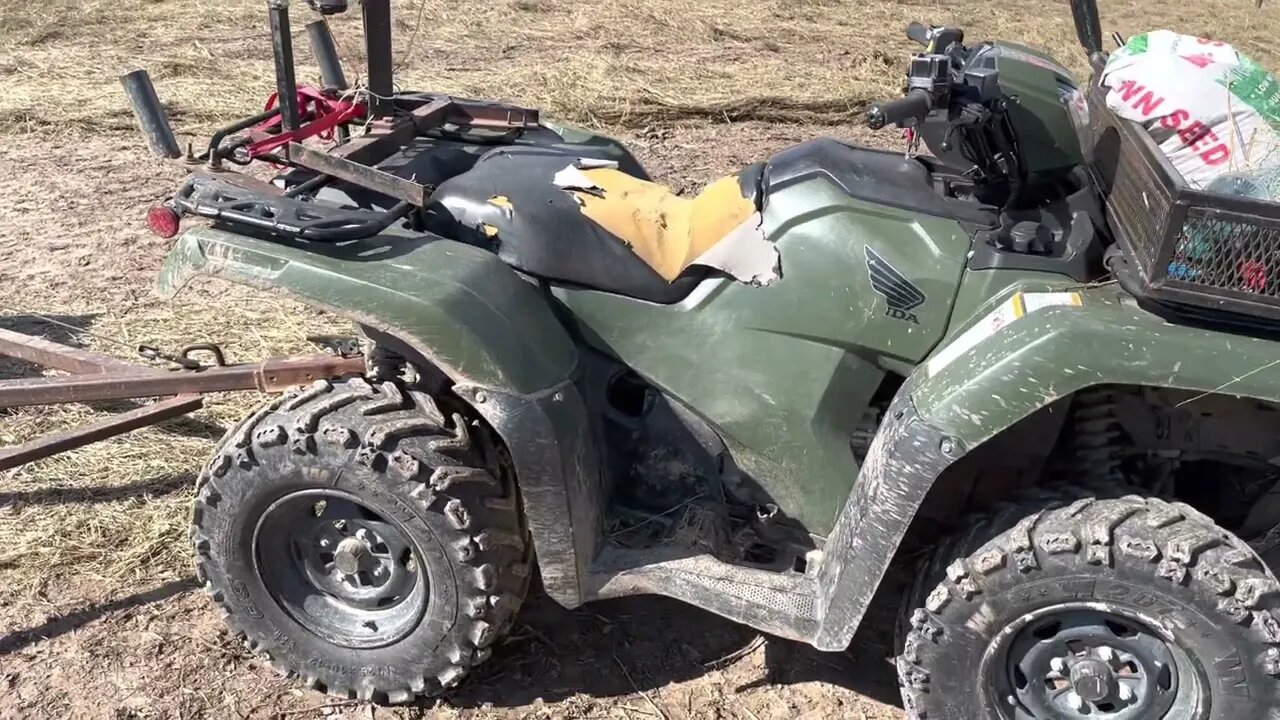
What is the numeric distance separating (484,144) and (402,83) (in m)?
5.45

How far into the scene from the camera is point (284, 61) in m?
2.89

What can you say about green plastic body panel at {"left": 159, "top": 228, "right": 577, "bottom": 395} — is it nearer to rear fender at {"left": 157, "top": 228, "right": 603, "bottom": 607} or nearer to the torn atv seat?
rear fender at {"left": 157, "top": 228, "right": 603, "bottom": 607}

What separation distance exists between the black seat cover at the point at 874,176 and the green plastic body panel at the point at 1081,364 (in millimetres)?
449

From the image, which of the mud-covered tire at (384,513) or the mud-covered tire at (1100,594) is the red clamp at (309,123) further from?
the mud-covered tire at (1100,594)

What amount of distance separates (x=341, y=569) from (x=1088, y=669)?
1.94 meters

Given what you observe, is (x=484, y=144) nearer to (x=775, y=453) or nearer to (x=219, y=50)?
(x=775, y=453)

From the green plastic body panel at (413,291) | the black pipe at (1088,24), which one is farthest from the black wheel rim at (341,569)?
the black pipe at (1088,24)

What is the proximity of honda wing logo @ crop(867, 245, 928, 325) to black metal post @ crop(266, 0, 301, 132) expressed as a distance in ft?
5.15

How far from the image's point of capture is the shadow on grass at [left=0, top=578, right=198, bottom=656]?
138 inches

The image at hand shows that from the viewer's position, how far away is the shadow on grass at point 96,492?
4.18 meters

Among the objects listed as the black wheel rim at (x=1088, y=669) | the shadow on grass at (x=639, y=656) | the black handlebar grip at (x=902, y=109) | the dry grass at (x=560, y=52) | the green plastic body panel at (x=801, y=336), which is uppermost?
the black handlebar grip at (x=902, y=109)

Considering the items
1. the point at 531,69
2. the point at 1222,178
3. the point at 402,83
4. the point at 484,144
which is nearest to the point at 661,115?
the point at 531,69

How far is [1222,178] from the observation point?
255cm

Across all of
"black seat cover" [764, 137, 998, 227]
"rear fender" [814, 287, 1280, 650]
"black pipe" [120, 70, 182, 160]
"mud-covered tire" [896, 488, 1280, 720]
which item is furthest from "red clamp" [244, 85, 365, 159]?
"mud-covered tire" [896, 488, 1280, 720]
